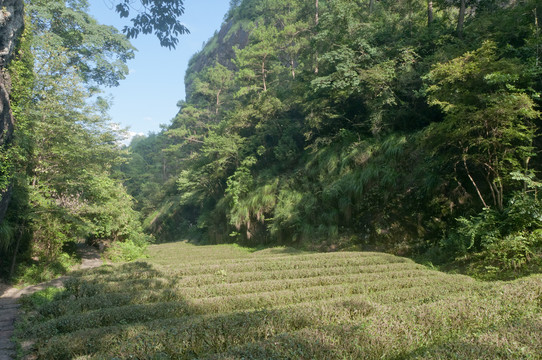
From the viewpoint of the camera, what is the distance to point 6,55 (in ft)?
32.0

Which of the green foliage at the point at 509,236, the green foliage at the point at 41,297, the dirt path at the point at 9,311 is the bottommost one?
the dirt path at the point at 9,311

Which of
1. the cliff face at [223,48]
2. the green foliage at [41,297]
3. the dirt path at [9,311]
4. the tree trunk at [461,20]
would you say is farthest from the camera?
the cliff face at [223,48]

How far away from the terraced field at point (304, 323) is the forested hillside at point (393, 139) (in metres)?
3.92

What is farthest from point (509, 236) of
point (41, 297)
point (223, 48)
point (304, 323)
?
point (223, 48)

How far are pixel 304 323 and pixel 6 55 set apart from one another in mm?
11734

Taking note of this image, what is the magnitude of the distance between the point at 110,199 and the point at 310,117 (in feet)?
39.1

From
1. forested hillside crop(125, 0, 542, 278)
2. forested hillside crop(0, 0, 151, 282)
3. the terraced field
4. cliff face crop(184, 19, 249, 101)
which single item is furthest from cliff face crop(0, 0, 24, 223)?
cliff face crop(184, 19, 249, 101)

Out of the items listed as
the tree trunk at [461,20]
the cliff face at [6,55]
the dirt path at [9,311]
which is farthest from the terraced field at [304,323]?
the tree trunk at [461,20]

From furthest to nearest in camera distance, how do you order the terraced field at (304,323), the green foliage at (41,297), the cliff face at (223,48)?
the cliff face at (223,48) → the green foliage at (41,297) → the terraced field at (304,323)

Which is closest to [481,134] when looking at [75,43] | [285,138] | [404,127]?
[404,127]

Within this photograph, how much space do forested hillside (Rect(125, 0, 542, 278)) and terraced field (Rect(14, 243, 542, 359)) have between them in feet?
12.9

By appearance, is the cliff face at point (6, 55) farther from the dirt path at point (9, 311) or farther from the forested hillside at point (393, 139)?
the forested hillside at point (393, 139)

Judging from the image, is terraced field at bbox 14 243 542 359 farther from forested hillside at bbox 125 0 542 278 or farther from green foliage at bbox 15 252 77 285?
green foliage at bbox 15 252 77 285

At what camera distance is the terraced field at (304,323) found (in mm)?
3490
